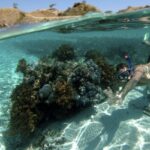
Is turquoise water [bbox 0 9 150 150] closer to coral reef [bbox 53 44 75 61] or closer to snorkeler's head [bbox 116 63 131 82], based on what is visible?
snorkeler's head [bbox 116 63 131 82]

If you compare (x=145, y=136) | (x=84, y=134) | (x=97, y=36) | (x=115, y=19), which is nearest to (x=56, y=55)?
(x=84, y=134)

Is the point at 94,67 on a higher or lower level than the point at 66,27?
higher

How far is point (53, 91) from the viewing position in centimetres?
879

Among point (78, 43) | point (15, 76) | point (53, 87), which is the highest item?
point (53, 87)

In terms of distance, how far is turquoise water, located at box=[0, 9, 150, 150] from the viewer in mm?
8375

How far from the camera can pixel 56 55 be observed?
11859 millimetres

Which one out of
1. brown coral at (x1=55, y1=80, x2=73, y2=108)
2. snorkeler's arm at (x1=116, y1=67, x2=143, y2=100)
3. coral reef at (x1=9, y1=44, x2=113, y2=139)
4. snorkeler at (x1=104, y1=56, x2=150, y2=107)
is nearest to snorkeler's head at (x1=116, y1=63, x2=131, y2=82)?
coral reef at (x1=9, y1=44, x2=113, y2=139)

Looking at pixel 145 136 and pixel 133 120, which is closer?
pixel 145 136

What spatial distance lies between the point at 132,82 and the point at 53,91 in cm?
231

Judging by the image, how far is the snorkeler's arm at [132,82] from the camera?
25.0 ft

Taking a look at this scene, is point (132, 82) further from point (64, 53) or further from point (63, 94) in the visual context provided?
point (64, 53)

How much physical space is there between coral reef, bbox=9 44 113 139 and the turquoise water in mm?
530

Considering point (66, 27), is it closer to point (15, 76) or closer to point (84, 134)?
point (15, 76)

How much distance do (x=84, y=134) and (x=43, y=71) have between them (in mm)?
2309
